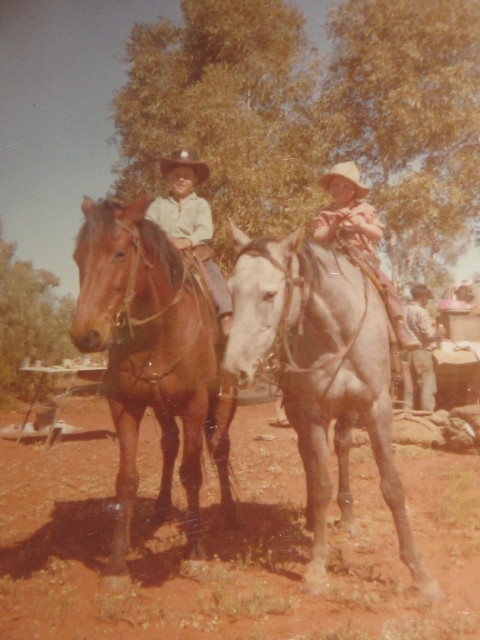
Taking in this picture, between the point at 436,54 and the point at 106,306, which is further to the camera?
the point at 436,54

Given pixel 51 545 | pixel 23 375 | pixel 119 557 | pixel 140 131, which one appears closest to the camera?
pixel 119 557

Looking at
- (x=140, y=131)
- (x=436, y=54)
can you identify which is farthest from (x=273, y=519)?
(x=436, y=54)

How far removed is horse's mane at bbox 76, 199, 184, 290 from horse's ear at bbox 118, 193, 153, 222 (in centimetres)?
7

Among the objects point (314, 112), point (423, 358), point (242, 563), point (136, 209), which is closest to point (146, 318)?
point (136, 209)

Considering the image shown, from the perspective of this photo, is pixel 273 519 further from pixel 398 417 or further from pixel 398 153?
pixel 398 153

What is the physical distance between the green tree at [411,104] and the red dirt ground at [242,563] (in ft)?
31.8

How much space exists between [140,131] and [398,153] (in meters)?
9.79

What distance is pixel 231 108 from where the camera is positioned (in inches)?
425

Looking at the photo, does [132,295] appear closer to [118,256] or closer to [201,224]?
[118,256]

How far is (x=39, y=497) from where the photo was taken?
6.38 meters

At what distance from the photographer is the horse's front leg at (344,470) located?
5371 millimetres

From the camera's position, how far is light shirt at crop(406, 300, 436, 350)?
1028 cm

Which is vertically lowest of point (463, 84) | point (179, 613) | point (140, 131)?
point (179, 613)

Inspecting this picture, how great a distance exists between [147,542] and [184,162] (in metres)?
3.70
